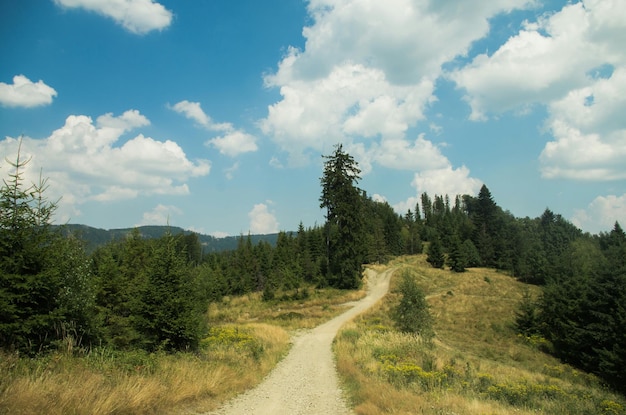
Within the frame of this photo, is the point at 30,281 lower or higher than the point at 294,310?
higher

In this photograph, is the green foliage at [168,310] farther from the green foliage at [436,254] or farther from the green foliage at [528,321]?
the green foliage at [436,254]

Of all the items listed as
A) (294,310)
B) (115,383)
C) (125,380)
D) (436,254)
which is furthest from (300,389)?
(436,254)

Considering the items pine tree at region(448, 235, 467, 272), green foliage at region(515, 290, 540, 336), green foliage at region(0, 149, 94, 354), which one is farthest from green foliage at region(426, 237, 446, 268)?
green foliage at region(0, 149, 94, 354)

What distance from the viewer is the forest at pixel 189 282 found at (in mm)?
8383

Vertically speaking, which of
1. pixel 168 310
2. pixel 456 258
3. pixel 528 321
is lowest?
pixel 528 321

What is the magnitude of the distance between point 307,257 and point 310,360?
53.5m

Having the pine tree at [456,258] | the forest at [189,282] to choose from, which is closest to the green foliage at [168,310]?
the forest at [189,282]

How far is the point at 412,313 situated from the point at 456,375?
953cm

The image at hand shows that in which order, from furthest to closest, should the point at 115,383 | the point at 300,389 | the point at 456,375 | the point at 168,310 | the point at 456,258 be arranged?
the point at 456,258 → the point at 456,375 → the point at 168,310 → the point at 300,389 → the point at 115,383

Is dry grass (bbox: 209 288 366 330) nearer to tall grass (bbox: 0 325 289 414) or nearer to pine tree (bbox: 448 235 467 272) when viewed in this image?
tall grass (bbox: 0 325 289 414)

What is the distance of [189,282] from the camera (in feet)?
41.8

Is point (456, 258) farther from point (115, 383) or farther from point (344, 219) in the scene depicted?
point (115, 383)

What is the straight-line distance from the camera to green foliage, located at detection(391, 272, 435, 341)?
21.3m

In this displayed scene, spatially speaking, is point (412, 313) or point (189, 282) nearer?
point (189, 282)
